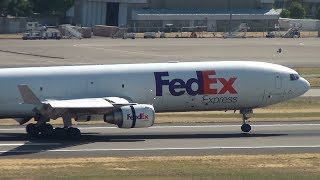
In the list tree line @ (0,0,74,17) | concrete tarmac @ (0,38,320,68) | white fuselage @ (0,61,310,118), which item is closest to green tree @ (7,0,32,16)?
tree line @ (0,0,74,17)

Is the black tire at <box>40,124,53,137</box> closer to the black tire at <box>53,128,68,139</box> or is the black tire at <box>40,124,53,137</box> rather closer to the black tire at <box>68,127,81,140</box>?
the black tire at <box>53,128,68,139</box>

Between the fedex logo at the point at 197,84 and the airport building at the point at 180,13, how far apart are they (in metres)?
130

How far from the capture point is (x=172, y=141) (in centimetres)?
4841

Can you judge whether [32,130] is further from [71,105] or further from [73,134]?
[71,105]

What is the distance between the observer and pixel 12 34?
6924 inches

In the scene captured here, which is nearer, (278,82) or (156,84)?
(156,84)

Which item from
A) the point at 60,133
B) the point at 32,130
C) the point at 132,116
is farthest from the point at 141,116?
the point at 32,130

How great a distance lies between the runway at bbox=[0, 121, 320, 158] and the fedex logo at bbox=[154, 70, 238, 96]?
2383mm

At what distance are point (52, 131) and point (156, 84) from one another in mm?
6179

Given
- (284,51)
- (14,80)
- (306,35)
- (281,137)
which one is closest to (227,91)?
(281,137)

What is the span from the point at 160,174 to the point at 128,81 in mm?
13622

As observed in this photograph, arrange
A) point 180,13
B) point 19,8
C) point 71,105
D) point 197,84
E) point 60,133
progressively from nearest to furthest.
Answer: point 71,105
point 60,133
point 197,84
point 180,13
point 19,8

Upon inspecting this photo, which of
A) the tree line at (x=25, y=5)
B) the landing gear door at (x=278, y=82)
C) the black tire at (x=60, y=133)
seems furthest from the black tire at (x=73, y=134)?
the tree line at (x=25, y=5)

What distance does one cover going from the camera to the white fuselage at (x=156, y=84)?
4991 centimetres
